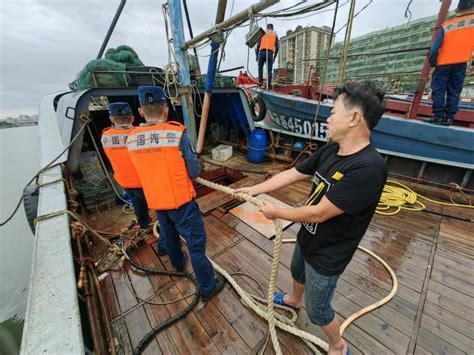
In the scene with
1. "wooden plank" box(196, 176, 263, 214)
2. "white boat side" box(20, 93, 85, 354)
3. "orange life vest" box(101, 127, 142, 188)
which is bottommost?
"wooden plank" box(196, 176, 263, 214)

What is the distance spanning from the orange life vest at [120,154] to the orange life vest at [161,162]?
32.7 inches

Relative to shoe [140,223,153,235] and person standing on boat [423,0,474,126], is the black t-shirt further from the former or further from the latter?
person standing on boat [423,0,474,126]

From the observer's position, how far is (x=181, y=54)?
3.39 m

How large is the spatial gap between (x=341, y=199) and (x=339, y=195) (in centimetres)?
2

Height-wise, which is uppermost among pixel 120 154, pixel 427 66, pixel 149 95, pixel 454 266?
pixel 427 66

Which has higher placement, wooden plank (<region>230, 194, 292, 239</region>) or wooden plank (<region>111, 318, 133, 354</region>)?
wooden plank (<region>230, 194, 292, 239</region>)

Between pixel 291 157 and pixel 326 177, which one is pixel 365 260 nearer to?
pixel 326 177

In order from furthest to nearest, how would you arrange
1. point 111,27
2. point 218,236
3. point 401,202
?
point 111,27, point 401,202, point 218,236

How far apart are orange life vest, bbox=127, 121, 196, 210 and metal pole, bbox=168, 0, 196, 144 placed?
231 centimetres

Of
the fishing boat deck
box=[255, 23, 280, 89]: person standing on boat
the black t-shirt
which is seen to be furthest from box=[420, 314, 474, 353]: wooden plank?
box=[255, 23, 280, 89]: person standing on boat

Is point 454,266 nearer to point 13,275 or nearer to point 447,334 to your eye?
point 447,334

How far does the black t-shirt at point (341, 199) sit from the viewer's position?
86cm

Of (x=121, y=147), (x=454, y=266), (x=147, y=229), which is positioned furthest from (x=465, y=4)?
(x=147, y=229)

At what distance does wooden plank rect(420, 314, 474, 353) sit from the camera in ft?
4.76
